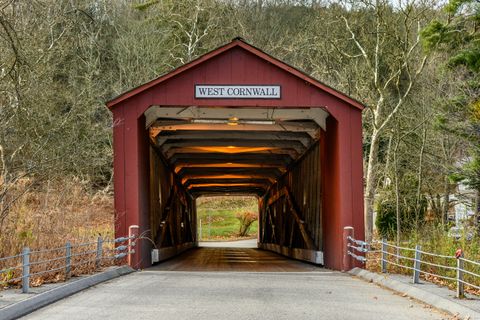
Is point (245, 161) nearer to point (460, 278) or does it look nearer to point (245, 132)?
point (245, 132)

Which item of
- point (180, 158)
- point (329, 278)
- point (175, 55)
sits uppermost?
point (175, 55)

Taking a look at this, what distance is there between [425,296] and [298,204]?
48.1ft

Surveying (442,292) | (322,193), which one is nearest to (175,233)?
(322,193)

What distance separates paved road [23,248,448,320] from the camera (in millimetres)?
8320

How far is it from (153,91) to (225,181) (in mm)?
19632

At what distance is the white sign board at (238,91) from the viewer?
54.0 ft

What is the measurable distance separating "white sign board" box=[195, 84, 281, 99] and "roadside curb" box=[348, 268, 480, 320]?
4877mm

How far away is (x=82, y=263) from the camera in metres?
12.3

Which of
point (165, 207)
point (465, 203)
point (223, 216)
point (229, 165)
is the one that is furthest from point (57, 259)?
point (223, 216)

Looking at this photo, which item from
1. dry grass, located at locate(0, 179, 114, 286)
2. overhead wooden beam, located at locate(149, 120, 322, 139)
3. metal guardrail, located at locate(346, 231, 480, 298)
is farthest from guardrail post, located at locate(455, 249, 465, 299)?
overhead wooden beam, located at locate(149, 120, 322, 139)

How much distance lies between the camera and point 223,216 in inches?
2405

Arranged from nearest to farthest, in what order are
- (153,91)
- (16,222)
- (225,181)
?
(16,222), (153,91), (225,181)

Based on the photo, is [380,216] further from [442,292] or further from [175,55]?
[442,292]

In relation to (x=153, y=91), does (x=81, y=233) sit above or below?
below
